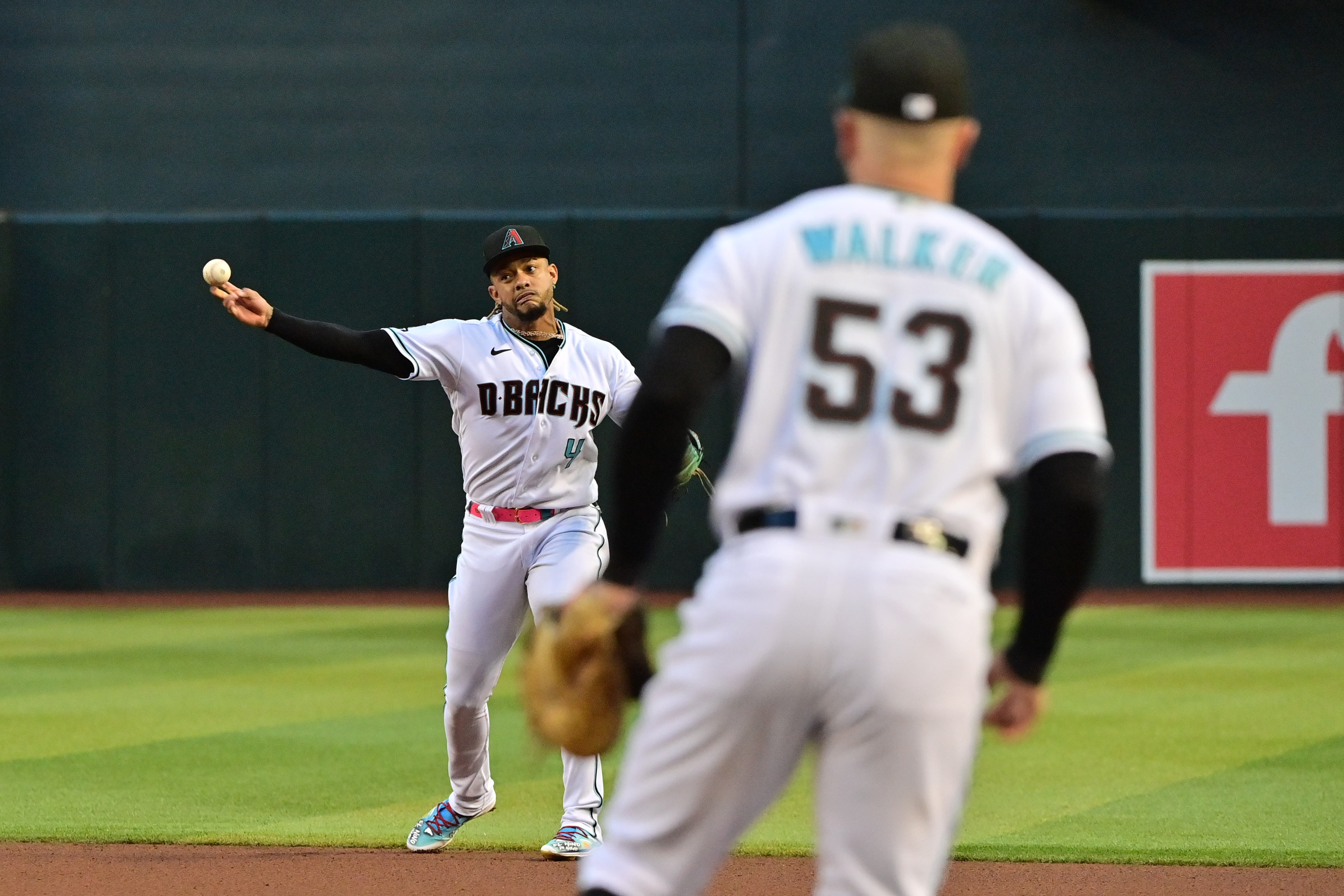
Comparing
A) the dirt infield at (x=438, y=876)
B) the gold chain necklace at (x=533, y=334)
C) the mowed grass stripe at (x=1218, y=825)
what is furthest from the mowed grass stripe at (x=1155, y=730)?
the gold chain necklace at (x=533, y=334)

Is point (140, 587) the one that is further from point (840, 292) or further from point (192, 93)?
point (840, 292)

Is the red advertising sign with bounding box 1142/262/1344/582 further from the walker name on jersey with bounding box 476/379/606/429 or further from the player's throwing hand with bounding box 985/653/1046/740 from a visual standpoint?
the player's throwing hand with bounding box 985/653/1046/740

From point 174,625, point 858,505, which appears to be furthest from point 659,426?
point 174,625

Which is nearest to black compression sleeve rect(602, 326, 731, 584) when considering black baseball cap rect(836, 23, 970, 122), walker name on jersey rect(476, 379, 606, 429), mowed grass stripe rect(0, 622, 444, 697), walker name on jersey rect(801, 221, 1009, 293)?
walker name on jersey rect(801, 221, 1009, 293)

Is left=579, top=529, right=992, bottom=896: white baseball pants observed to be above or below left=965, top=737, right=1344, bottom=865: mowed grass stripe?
above

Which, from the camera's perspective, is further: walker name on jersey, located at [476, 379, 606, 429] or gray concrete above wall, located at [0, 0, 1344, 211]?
gray concrete above wall, located at [0, 0, 1344, 211]

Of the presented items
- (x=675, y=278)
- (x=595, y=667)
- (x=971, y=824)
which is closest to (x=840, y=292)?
(x=595, y=667)

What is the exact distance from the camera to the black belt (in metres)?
2.74

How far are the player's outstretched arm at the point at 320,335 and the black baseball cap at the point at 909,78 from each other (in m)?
3.51

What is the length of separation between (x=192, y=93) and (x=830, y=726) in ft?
51.3

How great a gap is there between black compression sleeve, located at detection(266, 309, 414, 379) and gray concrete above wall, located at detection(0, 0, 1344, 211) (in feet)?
35.2

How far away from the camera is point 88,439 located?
16.0 metres

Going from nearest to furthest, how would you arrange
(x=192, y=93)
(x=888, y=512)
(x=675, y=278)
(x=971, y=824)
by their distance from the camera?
(x=888, y=512) → (x=971, y=824) → (x=675, y=278) → (x=192, y=93)

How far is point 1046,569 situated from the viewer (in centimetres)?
285
